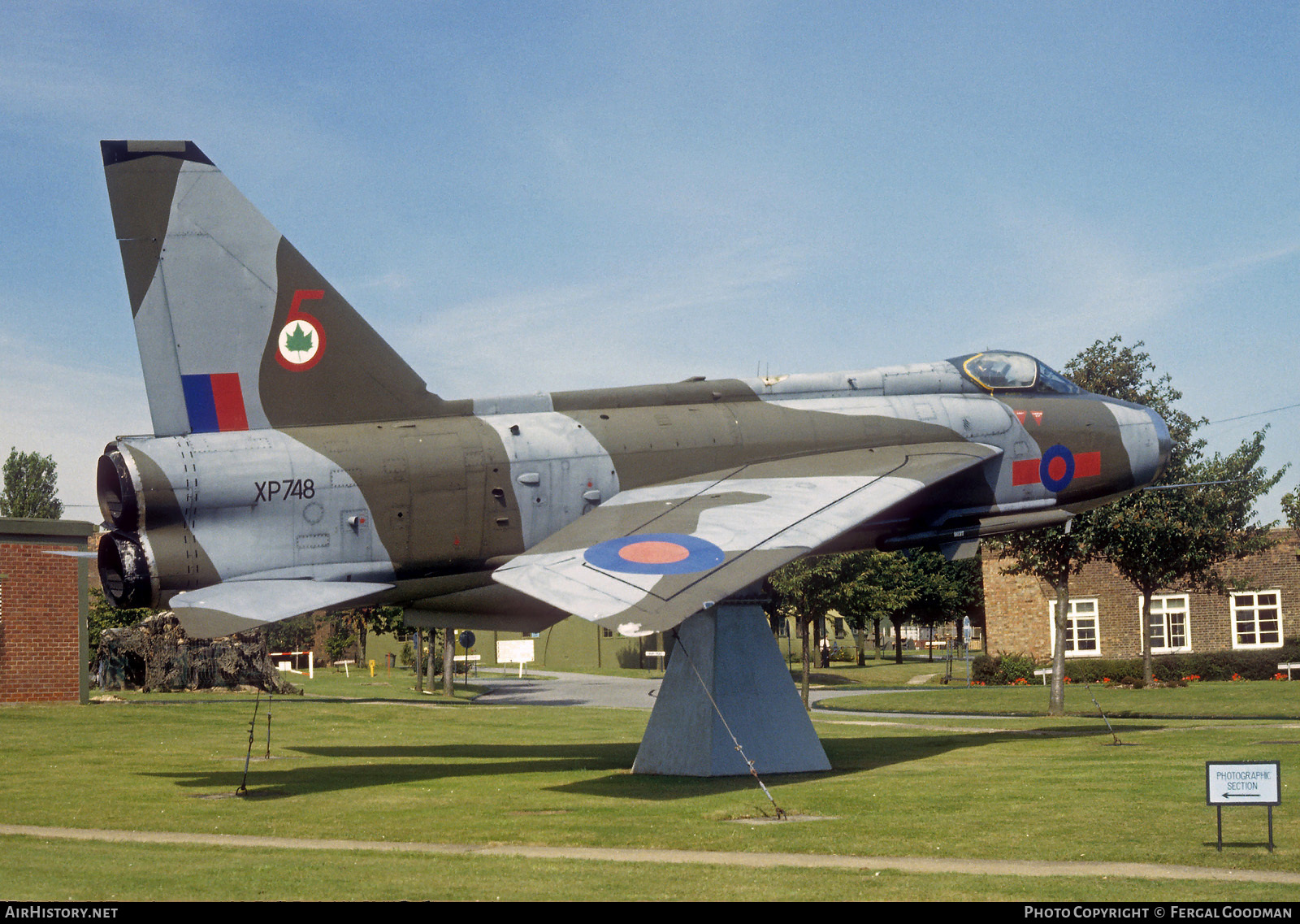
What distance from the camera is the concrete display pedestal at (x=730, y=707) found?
63.9 ft

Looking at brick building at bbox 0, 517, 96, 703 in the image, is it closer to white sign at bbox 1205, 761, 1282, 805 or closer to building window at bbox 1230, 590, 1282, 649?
white sign at bbox 1205, 761, 1282, 805

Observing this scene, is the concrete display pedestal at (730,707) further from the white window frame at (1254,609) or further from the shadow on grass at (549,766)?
the white window frame at (1254,609)

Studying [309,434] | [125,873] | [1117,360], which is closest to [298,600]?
[309,434]

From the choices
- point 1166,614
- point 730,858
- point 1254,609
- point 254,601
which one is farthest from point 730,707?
point 1254,609

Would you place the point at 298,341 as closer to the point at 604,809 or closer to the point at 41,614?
the point at 604,809

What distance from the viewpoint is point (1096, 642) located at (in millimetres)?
58500

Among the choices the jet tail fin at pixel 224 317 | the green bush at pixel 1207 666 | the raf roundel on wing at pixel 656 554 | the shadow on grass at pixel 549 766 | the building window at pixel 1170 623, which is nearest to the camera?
the raf roundel on wing at pixel 656 554

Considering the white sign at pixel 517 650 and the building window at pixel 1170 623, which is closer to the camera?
the building window at pixel 1170 623

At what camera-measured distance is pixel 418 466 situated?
19781mm

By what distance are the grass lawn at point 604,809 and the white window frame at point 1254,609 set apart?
1163 inches

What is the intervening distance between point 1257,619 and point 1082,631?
316 inches

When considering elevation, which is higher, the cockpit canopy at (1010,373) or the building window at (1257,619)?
the cockpit canopy at (1010,373)

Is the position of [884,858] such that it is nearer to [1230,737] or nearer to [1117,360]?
[1230,737]

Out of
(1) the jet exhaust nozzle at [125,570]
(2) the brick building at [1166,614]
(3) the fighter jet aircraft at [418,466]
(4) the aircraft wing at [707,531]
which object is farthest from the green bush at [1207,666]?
(1) the jet exhaust nozzle at [125,570]
